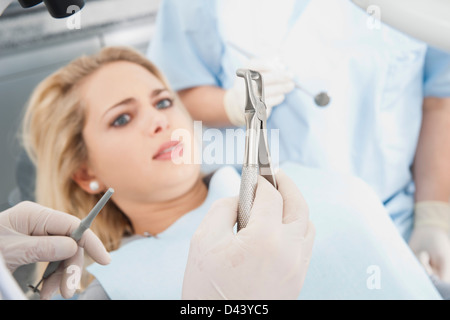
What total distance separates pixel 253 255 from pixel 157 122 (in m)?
0.40

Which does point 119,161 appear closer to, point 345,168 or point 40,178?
point 40,178

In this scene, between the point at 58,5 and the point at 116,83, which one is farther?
the point at 116,83

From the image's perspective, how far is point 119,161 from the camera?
865 mm

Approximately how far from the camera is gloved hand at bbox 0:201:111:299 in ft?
2.00

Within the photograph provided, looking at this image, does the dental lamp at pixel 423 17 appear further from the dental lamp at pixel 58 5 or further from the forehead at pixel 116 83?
the forehead at pixel 116 83

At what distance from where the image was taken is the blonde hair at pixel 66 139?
0.89 meters

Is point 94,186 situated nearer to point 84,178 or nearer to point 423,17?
point 84,178

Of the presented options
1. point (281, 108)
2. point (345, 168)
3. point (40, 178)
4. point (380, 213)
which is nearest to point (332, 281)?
point (380, 213)

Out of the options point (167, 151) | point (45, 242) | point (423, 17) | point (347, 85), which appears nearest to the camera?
point (423, 17)

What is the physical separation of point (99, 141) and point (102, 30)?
1.18 feet

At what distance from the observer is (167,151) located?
2.81ft

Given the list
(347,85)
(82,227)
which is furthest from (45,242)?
(347,85)

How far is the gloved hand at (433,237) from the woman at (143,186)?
0.15m
